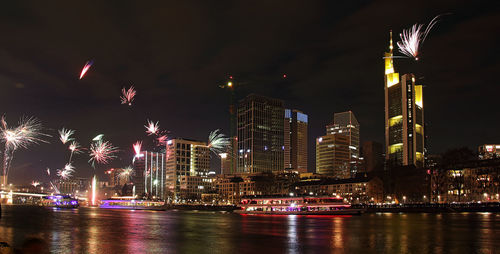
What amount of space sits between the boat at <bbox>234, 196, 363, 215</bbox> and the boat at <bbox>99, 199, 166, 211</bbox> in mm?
52607

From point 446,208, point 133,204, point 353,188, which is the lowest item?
point 133,204

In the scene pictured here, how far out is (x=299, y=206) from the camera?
103 m

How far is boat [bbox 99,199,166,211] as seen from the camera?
521ft

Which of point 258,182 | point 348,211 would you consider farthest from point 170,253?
point 258,182

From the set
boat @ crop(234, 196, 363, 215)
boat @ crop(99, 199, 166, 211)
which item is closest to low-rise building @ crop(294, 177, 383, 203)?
boat @ crop(234, 196, 363, 215)

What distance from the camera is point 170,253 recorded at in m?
30.0

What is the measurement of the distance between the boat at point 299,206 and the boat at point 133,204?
52.6 m

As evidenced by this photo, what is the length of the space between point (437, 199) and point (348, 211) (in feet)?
203

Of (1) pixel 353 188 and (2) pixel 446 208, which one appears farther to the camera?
(1) pixel 353 188

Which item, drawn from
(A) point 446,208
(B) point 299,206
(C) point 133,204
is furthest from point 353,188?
(C) point 133,204

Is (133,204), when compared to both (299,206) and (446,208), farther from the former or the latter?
(446,208)

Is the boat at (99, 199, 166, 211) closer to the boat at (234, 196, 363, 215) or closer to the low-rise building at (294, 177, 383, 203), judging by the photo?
the boat at (234, 196, 363, 215)

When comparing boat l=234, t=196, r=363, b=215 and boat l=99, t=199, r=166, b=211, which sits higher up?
boat l=234, t=196, r=363, b=215

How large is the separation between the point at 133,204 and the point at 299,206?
3350 inches
